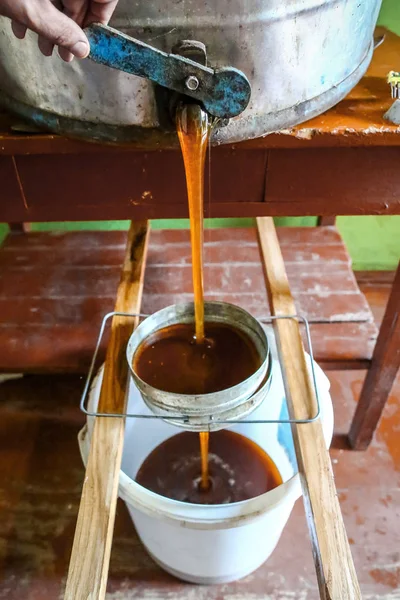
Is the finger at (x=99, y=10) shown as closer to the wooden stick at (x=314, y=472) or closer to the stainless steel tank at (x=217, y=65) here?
the stainless steel tank at (x=217, y=65)

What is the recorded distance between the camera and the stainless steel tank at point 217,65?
0.50 metres

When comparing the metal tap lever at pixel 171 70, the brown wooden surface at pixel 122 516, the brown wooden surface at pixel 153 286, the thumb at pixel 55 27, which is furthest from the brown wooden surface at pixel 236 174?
the brown wooden surface at pixel 122 516

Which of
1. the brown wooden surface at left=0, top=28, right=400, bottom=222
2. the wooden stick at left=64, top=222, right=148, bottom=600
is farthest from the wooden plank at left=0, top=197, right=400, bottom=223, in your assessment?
the wooden stick at left=64, top=222, right=148, bottom=600

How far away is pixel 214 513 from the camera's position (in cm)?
69

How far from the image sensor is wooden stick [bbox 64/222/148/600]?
0.56m

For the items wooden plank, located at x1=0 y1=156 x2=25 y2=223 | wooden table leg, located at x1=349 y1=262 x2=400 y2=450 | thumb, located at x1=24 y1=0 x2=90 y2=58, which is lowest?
wooden table leg, located at x1=349 y1=262 x2=400 y2=450

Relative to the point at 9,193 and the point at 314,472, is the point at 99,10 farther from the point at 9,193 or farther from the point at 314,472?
the point at 314,472

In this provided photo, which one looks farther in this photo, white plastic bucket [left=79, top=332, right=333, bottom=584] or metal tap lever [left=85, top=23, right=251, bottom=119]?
white plastic bucket [left=79, top=332, right=333, bottom=584]

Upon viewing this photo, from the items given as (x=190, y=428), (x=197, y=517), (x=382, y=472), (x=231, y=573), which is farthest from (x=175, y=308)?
(x=382, y=472)

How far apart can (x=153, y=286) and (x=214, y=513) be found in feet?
1.92

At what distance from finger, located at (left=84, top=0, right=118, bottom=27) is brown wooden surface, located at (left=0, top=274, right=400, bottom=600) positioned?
90 centimetres

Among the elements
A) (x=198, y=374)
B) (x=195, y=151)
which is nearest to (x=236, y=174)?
(x=195, y=151)

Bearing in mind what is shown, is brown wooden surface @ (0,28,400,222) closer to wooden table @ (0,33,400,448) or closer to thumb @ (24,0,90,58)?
wooden table @ (0,33,400,448)

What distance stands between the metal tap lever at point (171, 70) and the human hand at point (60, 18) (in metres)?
0.01
